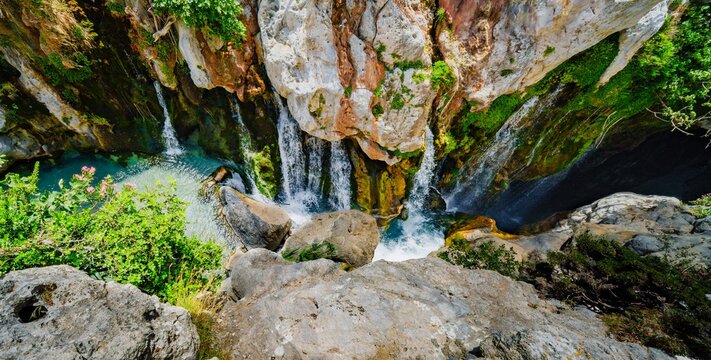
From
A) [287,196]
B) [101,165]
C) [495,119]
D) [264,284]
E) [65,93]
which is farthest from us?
[287,196]

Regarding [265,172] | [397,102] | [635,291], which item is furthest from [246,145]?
[635,291]

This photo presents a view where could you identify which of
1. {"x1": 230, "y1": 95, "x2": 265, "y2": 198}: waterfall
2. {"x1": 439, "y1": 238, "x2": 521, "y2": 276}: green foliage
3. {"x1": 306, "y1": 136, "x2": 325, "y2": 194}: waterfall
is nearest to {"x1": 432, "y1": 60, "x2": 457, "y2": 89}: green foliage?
{"x1": 306, "y1": 136, "x2": 325, "y2": 194}: waterfall

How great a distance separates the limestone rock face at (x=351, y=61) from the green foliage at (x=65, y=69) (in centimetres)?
665

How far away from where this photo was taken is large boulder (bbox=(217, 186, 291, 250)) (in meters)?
11.1

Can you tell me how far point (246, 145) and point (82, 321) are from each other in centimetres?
967

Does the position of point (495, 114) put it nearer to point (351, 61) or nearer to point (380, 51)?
point (380, 51)

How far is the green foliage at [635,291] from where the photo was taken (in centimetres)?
415

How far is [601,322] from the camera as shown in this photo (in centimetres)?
478

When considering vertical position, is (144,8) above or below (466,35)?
above

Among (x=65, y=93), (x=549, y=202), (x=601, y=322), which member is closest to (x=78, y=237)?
(x=601, y=322)

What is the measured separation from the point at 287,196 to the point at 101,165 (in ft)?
26.0

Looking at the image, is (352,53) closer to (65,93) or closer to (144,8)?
(144,8)

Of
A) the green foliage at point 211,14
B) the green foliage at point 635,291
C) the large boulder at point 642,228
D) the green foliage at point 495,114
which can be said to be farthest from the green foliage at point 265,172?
the large boulder at point 642,228

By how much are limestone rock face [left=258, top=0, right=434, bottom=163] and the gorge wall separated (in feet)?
0.13
